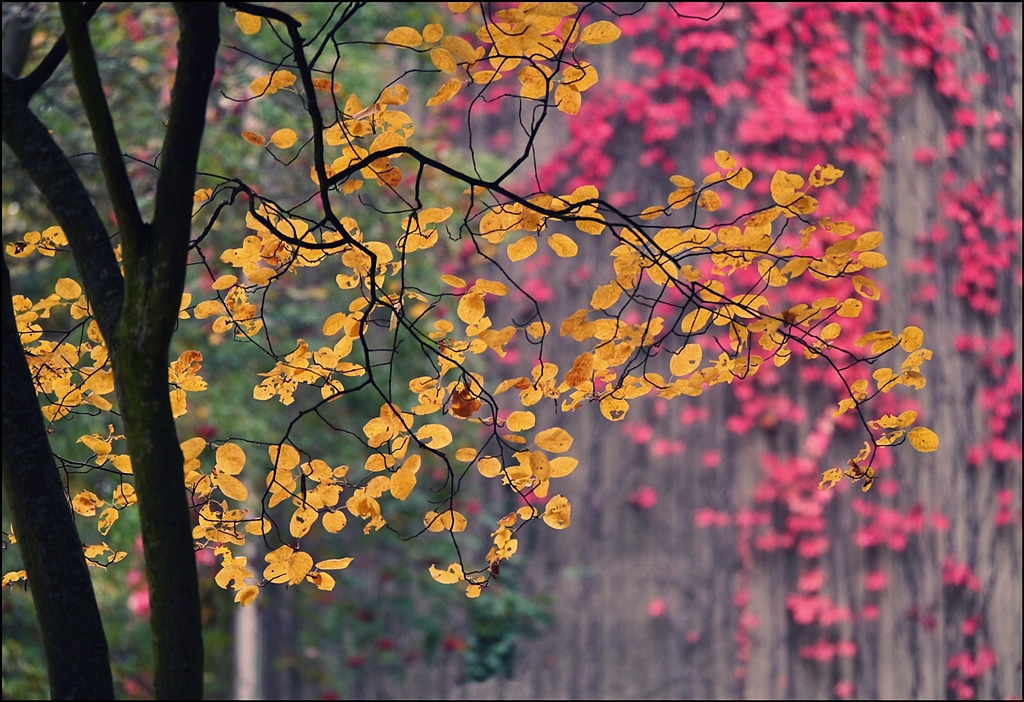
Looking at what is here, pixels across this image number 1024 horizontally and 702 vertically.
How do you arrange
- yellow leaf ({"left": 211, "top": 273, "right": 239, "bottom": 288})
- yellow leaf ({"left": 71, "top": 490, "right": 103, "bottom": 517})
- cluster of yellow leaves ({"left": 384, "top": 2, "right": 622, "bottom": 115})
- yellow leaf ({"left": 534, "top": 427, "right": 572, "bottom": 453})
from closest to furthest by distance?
cluster of yellow leaves ({"left": 384, "top": 2, "right": 622, "bottom": 115}) < yellow leaf ({"left": 534, "top": 427, "right": 572, "bottom": 453}) < yellow leaf ({"left": 211, "top": 273, "right": 239, "bottom": 288}) < yellow leaf ({"left": 71, "top": 490, "right": 103, "bottom": 517})

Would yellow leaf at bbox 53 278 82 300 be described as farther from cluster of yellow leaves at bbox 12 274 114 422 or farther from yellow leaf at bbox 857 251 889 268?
yellow leaf at bbox 857 251 889 268

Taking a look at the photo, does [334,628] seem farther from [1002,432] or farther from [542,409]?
[1002,432]

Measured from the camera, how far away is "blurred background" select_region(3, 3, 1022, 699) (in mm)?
3834

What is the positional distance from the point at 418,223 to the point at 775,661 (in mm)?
2929

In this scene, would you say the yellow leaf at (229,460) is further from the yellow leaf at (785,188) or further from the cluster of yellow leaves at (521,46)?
the yellow leaf at (785,188)

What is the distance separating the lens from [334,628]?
155 inches

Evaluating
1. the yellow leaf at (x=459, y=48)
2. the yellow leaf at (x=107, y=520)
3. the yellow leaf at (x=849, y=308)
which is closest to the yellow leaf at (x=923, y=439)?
the yellow leaf at (x=849, y=308)

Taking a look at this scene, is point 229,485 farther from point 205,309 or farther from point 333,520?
point 205,309

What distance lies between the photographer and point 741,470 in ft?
12.9

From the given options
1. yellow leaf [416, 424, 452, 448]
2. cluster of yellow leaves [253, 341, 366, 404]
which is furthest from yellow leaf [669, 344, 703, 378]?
cluster of yellow leaves [253, 341, 366, 404]

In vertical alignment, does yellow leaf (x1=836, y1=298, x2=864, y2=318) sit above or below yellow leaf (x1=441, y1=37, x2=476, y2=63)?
below

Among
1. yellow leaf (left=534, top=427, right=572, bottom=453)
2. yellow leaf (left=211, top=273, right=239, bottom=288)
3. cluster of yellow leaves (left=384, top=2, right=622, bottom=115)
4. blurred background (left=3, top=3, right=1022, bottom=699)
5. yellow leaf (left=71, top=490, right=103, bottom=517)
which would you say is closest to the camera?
cluster of yellow leaves (left=384, top=2, right=622, bottom=115)

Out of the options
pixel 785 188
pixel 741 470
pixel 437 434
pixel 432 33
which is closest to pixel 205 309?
pixel 437 434

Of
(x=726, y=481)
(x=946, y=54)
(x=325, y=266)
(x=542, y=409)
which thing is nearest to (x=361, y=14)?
(x=325, y=266)
